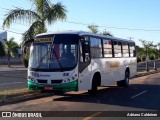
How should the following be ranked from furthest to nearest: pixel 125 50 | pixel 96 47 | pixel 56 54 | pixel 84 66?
pixel 125 50 < pixel 96 47 < pixel 84 66 < pixel 56 54

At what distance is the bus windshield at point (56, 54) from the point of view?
52.3 ft

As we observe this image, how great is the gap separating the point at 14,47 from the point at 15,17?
183 feet

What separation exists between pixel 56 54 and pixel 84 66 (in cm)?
141

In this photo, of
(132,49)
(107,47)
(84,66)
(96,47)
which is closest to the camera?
(84,66)

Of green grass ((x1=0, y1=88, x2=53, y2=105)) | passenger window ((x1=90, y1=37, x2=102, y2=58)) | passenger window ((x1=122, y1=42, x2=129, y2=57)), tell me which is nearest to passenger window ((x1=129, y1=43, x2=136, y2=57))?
passenger window ((x1=122, y1=42, x2=129, y2=57))

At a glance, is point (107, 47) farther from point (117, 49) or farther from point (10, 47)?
point (10, 47)

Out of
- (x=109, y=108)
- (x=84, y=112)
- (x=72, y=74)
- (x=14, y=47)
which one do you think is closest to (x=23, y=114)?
(x=84, y=112)

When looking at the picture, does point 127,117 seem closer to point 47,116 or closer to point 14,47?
point 47,116

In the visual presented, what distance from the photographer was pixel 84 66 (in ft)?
54.3

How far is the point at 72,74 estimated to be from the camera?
51.7 ft

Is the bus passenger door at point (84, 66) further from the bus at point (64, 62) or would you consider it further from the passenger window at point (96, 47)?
the passenger window at point (96, 47)

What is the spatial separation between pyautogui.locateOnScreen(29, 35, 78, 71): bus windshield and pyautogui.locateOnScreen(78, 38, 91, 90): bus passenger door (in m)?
0.39

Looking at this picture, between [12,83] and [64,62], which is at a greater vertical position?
[64,62]

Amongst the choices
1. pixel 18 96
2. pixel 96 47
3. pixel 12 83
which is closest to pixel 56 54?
pixel 18 96
